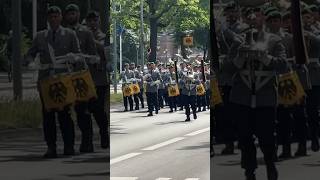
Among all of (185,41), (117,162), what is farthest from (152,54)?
(117,162)

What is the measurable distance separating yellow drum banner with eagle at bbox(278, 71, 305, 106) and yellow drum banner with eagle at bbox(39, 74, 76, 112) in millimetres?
873

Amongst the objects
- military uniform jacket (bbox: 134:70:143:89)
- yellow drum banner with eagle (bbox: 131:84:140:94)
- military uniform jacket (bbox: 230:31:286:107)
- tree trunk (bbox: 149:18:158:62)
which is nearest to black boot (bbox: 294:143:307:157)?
military uniform jacket (bbox: 230:31:286:107)

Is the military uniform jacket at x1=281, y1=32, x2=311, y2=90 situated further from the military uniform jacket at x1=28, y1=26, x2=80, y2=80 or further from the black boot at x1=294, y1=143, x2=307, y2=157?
the military uniform jacket at x1=28, y1=26, x2=80, y2=80

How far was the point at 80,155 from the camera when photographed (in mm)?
3186

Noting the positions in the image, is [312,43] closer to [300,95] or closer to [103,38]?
[300,95]

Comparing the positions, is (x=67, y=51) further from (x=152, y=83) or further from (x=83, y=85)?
(x=152, y=83)

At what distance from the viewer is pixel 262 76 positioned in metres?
2.95

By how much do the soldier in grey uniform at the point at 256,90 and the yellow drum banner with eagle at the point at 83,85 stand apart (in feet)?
1.97

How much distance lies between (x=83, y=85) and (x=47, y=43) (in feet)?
0.76

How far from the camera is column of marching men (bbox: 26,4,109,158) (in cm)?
307

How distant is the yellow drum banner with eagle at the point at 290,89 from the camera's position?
9.84ft

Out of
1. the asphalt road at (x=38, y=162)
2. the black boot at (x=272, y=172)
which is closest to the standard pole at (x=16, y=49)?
the asphalt road at (x=38, y=162)

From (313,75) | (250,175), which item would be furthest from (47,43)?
(313,75)

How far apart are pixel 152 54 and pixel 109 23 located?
4.12ft
